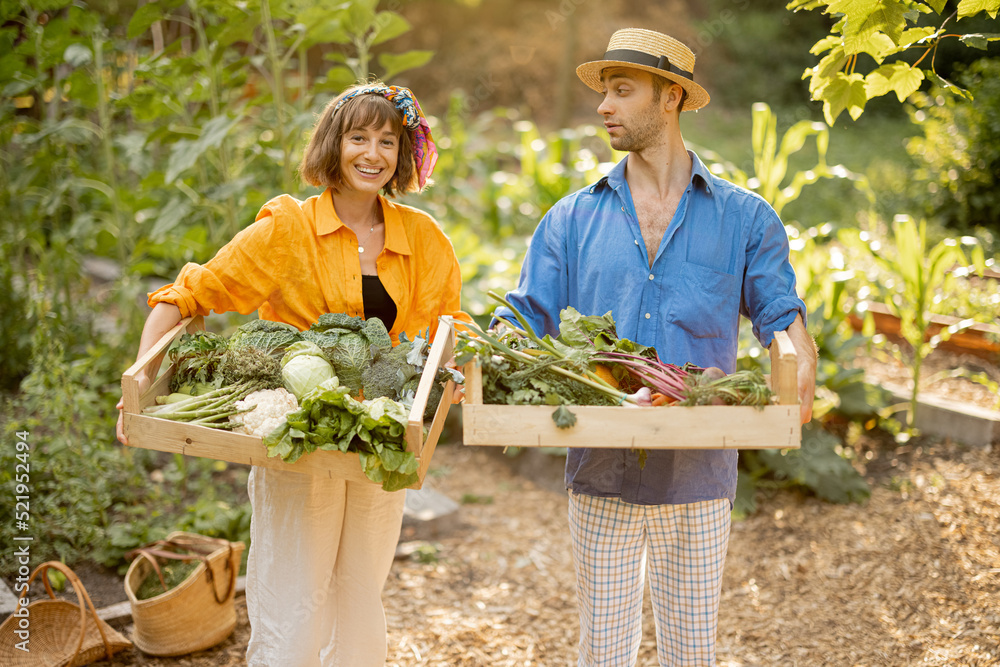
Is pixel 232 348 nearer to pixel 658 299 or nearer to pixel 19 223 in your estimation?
pixel 658 299

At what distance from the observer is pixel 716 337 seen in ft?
7.52

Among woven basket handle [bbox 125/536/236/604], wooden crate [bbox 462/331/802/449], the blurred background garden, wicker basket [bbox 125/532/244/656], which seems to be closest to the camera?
wooden crate [bbox 462/331/802/449]

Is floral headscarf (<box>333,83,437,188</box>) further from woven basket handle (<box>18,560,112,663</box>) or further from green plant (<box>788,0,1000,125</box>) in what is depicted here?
woven basket handle (<box>18,560,112,663</box>)

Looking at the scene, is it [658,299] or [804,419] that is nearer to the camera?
[804,419]

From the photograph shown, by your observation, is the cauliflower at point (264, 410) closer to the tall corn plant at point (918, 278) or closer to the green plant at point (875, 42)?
the green plant at point (875, 42)

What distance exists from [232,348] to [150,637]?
132 centimetres

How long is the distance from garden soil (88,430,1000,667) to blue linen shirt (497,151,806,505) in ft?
3.97

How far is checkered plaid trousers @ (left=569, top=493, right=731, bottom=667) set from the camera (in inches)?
89.7

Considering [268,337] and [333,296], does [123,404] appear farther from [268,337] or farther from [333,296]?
[333,296]

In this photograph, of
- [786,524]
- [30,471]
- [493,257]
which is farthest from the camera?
[493,257]

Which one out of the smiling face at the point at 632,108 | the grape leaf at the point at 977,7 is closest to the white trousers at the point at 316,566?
the smiling face at the point at 632,108

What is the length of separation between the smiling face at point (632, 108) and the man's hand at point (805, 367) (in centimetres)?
69

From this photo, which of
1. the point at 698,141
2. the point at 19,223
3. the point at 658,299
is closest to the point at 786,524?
the point at 658,299

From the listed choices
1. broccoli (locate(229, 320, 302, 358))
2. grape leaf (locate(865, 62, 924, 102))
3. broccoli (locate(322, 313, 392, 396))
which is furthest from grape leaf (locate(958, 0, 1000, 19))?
broccoli (locate(229, 320, 302, 358))
